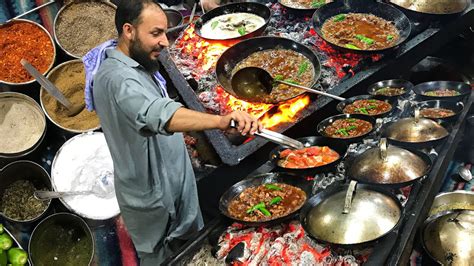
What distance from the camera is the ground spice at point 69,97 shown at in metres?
6.15

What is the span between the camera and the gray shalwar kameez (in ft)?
→ 10.1

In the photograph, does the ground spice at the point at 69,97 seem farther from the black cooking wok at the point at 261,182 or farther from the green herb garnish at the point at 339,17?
the green herb garnish at the point at 339,17

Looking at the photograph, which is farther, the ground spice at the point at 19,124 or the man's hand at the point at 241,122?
the ground spice at the point at 19,124

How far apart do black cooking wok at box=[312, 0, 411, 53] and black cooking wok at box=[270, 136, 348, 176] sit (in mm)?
1907

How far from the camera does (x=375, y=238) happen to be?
3.29m

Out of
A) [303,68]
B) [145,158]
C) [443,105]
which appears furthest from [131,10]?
[443,105]

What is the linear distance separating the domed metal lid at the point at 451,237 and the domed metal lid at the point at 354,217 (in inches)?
44.9

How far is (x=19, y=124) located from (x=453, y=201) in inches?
206

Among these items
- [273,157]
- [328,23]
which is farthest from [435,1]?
[273,157]

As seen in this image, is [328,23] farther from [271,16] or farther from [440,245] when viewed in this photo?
[440,245]

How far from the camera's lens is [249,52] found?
5992mm

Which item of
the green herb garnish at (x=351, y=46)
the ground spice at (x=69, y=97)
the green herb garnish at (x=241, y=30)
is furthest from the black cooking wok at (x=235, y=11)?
the ground spice at (x=69, y=97)

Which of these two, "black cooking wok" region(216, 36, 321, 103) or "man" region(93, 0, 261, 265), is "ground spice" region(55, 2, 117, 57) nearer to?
"black cooking wok" region(216, 36, 321, 103)

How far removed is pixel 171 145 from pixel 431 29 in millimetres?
4122
